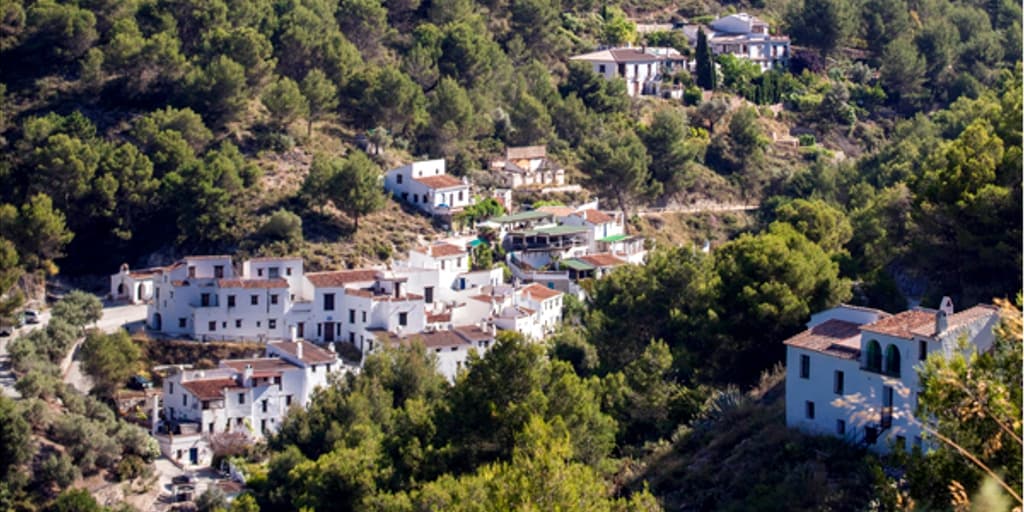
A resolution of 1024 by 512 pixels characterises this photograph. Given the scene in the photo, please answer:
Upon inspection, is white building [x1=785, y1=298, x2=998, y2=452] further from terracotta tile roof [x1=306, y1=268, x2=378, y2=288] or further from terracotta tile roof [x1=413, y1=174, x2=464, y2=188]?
terracotta tile roof [x1=413, y1=174, x2=464, y2=188]

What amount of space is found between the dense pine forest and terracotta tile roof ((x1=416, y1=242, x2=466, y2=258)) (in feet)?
9.16

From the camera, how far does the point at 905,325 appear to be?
22156mm

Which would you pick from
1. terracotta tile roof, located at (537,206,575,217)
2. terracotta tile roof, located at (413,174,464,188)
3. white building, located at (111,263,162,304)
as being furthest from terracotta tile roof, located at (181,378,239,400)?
terracotta tile roof, located at (537,206,575,217)

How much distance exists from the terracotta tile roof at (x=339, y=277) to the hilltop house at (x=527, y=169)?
10.8 metres

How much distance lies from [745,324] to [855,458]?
560cm

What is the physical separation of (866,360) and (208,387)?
776 inches

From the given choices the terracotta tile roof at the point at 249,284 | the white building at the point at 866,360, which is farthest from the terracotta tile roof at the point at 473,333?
the white building at the point at 866,360

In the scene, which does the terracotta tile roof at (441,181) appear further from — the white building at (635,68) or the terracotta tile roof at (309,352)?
the white building at (635,68)

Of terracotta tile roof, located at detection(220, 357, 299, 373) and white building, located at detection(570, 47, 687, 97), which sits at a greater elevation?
white building, located at detection(570, 47, 687, 97)

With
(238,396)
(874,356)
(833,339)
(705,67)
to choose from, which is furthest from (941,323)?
(705,67)

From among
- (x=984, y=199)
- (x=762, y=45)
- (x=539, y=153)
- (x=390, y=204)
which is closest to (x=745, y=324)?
(x=984, y=199)

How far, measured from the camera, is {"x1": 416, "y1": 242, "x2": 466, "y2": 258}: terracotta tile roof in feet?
145

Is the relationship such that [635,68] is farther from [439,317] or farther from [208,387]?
[208,387]

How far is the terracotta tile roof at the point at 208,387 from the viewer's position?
1489 inches
